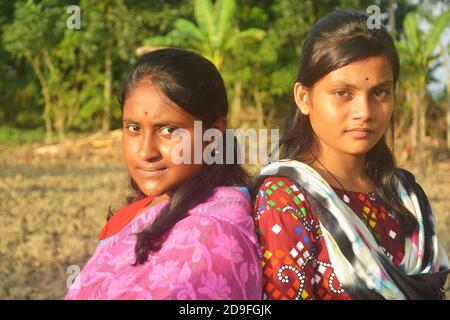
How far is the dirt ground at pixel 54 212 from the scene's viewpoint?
415cm

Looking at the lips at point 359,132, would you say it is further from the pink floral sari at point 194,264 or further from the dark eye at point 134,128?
the dark eye at point 134,128

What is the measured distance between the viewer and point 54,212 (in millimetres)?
6426

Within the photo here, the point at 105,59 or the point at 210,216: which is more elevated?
the point at 105,59

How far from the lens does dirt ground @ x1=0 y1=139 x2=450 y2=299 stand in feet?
13.6

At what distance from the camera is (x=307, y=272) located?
1525 mm

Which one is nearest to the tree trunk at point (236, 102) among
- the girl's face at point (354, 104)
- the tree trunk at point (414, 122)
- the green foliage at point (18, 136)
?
the tree trunk at point (414, 122)

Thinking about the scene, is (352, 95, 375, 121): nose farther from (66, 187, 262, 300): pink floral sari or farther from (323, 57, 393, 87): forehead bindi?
(66, 187, 262, 300): pink floral sari

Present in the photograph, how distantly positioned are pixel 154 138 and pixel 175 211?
19cm

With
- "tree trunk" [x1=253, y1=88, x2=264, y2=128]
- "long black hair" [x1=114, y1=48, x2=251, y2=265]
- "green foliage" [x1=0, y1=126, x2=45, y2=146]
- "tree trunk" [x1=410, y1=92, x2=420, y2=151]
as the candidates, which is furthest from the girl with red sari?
"green foliage" [x1=0, y1=126, x2=45, y2=146]

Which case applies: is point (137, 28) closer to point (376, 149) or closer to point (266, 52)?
point (266, 52)

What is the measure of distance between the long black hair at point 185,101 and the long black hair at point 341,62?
9.9 inches

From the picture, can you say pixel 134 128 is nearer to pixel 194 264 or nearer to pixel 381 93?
pixel 194 264
